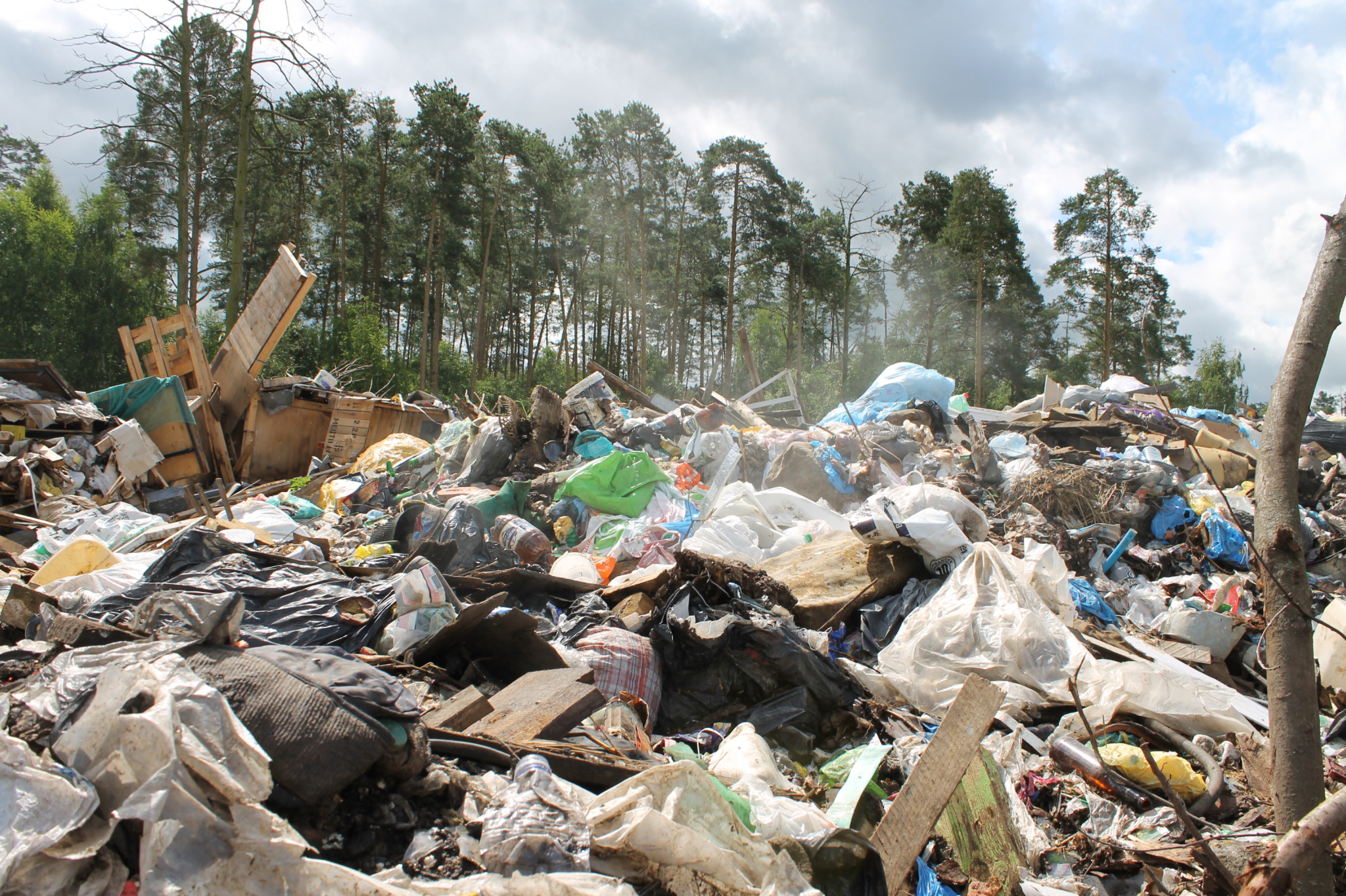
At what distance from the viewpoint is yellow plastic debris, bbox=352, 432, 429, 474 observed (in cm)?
796

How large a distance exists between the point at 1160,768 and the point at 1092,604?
7.08 ft

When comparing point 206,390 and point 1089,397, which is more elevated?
point 1089,397

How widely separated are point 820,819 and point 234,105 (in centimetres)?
1324

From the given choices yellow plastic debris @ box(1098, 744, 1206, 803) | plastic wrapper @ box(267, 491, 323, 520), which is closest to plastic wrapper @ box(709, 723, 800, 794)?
yellow plastic debris @ box(1098, 744, 1206, 803)

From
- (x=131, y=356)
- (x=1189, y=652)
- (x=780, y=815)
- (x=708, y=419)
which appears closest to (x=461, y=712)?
(x=780, y=815)

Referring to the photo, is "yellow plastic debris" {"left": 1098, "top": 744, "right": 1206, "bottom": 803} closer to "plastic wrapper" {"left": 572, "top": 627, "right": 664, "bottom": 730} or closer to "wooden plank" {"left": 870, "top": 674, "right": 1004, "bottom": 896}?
"wooden plank" {"left": 870, "top": 674, "right": 1004, "bottom": 896}

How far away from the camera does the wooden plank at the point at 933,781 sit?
2.28 metres

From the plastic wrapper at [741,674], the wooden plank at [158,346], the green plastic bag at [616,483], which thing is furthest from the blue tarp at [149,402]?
the plastic wrapper at [741,674]

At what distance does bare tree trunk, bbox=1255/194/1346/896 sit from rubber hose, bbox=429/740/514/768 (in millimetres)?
1866

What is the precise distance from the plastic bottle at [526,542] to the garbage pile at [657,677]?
30 mm

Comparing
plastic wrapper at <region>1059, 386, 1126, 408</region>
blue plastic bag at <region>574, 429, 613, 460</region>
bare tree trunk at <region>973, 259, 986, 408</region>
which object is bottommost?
blue plastic bag at <region>574, 429, 613, 460</region>

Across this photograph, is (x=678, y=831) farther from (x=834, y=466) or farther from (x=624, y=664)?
(x=834, y=466)

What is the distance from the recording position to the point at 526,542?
5188mm

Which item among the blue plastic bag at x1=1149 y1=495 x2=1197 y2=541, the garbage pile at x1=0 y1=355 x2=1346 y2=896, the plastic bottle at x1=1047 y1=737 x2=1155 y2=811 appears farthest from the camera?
the blue plastic bag at x1=1149 y1=495 x2=1197 y2=541
